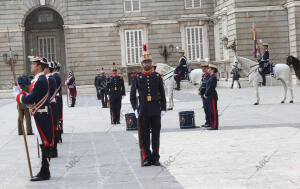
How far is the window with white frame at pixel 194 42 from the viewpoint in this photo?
37.2 m

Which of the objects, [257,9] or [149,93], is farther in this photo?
[257,9]

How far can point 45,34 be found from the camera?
3891 cm

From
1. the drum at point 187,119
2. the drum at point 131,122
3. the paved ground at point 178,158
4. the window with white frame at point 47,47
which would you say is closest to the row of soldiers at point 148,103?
the paved ground at point 178,158

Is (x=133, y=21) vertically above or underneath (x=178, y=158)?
above

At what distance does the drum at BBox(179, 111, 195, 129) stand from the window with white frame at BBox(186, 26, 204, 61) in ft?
78.2

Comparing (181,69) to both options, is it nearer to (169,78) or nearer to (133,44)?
(169,78)

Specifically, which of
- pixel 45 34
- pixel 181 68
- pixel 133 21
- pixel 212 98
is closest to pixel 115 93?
pixel 212 98

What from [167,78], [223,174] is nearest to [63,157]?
[223,174]

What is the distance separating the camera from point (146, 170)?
8156 millimetres

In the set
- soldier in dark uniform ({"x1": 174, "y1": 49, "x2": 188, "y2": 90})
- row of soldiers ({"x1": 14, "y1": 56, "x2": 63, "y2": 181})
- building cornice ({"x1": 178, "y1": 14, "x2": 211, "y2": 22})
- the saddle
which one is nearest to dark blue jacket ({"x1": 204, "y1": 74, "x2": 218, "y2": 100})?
soldier in dark uniform ({"x1": 174, "y1": 49, "x2": 188, "y2": 90})

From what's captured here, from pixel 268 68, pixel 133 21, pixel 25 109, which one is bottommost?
pixel 25 109

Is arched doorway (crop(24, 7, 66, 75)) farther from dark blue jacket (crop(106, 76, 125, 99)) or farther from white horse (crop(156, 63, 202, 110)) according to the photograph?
dark blue jacket (crop(106, 76, 125, 99))

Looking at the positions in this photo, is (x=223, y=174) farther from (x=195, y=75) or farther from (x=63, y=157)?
(x=195, y=75)

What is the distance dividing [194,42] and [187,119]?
2409 cm
